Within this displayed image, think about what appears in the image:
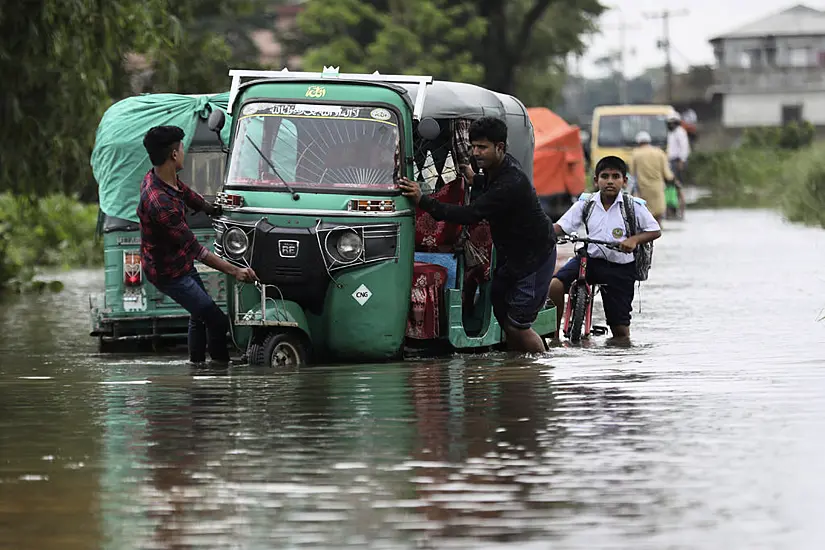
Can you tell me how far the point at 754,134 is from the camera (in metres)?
78.1

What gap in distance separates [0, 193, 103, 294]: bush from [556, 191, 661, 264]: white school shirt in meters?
14.0

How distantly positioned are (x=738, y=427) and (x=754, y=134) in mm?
69702

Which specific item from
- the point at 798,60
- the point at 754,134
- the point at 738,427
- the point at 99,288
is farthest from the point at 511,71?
the point at 738,427

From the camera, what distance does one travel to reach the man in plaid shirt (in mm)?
13266

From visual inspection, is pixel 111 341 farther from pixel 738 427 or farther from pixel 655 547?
pixel 655 547

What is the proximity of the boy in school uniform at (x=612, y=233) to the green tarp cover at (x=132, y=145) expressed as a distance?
309cm

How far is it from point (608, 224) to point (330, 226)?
2.80 m

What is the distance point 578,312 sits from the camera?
14930 mm

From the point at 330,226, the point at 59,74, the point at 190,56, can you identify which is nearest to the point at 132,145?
the point at 330,226

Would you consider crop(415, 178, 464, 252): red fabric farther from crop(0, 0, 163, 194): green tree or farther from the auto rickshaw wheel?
crop(0, 0, 163, 194): green tree

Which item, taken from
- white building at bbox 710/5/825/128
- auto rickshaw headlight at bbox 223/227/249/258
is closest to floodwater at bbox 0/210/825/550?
auto rickshaw headlight at bbox 223/227/249/258

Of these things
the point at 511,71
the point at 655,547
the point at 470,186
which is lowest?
the point at 655,547

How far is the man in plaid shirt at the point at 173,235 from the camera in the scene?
1327cm

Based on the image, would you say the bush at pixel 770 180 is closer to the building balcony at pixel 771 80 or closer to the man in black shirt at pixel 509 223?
the man in black shirt at pixel 509 223
